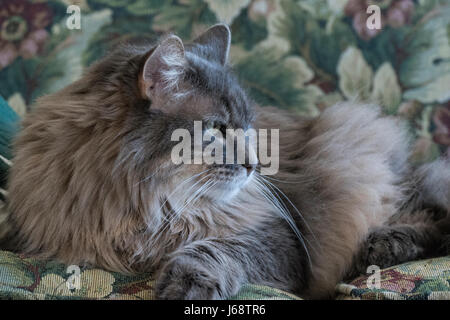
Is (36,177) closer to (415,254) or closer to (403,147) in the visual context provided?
(415,254)

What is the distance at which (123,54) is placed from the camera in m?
1.33

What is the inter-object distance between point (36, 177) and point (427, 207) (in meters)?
1.30

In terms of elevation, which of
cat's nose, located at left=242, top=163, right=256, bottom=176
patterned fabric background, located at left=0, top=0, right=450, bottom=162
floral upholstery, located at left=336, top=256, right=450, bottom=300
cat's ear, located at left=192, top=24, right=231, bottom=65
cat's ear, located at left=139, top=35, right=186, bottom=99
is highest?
patterned fabric background, located at left=0, top=0, right=450, bottom=162

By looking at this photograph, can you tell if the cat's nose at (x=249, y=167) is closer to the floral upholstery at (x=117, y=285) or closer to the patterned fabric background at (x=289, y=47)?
the floral upholstery at (x=117, y=285)

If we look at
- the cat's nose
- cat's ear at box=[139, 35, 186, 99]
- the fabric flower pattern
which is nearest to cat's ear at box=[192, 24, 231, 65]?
cat's ear at box=[139, 35, 186, 99]

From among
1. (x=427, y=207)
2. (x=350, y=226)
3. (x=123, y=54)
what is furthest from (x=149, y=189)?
(x=427, y=207)

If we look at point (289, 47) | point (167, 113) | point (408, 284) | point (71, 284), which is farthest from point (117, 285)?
point (289, 47)

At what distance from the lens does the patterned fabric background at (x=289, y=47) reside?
6.59 ft

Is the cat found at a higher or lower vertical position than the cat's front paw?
higher

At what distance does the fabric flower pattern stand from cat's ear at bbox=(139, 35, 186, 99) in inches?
40.4

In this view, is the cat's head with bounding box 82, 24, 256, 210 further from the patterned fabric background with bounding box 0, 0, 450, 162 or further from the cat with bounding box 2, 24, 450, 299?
the patterned fabric background with bounding box 0, 0, 450, 162

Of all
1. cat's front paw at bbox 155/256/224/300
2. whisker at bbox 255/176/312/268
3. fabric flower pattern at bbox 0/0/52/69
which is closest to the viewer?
cat's front paw at bbox 155/256/224/300

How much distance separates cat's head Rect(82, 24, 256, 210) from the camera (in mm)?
1194

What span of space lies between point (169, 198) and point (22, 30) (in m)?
1.21
